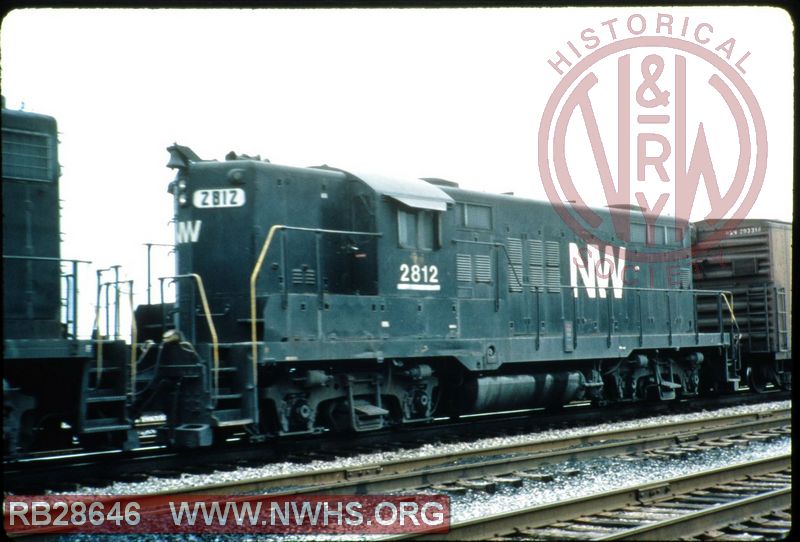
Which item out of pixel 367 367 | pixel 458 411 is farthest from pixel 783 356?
pixel 367 367

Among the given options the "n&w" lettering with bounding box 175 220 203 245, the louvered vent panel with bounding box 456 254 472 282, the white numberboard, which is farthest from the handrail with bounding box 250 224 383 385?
the louvered vent panel with bounding box 456 254 472 282

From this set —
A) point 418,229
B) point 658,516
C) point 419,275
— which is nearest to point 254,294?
point 419,275

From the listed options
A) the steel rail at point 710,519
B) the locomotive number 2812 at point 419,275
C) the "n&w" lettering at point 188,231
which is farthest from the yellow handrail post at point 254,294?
the steel rail at point 710,519

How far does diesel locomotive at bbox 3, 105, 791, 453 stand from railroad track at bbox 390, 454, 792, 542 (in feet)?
12.6

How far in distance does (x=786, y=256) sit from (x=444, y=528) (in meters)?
15.1

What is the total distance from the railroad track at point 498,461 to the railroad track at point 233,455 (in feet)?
4.11

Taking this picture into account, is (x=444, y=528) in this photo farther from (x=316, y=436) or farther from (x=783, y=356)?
(x=783, y=356)

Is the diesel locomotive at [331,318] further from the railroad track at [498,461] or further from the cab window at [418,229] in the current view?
the railroad track at [498,461]

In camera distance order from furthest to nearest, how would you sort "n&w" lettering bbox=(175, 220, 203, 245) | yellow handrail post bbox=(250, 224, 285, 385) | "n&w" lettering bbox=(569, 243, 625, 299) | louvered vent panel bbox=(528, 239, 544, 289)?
1. "n&w" lettering bbox=(569, 243, 625, 299)
2. louvered vent panel bbox=(528, 239, 544, 289)
3. "n&w" lettering bbox=(175, 220, 203, 245)
4. yellow handrail post bbox=(250, 224, 285, 385)

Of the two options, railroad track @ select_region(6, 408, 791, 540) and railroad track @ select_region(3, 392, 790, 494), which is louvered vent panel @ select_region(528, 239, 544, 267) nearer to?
railroad track @ select_region(3, 392, 790, 494)

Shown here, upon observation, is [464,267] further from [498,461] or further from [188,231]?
[498,461]

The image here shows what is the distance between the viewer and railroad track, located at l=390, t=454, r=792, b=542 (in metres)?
6.02

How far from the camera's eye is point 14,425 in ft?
25.5

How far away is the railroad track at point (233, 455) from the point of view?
8414 millimetres
